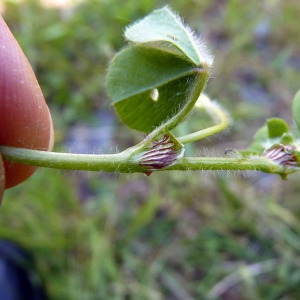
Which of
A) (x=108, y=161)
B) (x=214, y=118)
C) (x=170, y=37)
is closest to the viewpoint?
(x=108, y=161)

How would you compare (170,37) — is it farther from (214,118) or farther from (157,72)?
(214,118)

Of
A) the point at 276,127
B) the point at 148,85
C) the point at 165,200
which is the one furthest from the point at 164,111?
the point at 165,200

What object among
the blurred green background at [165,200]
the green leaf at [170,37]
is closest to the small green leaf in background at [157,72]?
the green leaf at [170,37]

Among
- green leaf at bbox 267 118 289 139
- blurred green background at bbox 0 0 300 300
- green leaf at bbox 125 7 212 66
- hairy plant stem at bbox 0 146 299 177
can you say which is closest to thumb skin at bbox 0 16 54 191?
hairy plant stem at bbox 0 146 299 177

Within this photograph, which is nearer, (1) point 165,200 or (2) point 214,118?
(2) point 214,118

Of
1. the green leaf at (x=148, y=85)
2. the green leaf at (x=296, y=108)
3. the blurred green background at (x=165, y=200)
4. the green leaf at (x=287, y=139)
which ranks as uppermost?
the blurred green background at (x=165, y=200)

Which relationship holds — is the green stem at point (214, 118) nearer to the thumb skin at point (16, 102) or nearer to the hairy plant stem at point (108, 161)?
the hairy plant stem at point (108, 161)

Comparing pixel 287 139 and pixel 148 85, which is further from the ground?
pixel 148 85
